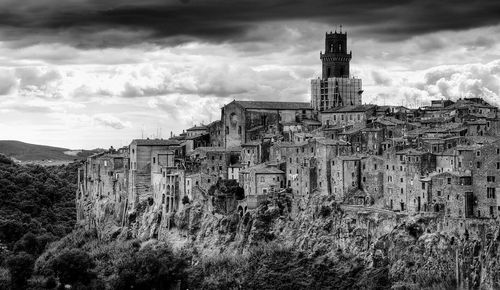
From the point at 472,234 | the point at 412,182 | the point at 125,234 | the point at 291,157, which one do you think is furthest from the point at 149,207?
the point at 472,234

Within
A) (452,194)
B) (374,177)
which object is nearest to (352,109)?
(374,177)

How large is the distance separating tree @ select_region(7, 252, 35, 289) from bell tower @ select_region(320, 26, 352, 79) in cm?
5370

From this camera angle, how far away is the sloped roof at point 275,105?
111938mm

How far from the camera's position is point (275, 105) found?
114 meters

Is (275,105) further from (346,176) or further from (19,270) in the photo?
(19,270)

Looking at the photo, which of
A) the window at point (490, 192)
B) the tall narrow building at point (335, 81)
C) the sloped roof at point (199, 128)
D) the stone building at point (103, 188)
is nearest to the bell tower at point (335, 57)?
the tall narrow building at point (335, 81)

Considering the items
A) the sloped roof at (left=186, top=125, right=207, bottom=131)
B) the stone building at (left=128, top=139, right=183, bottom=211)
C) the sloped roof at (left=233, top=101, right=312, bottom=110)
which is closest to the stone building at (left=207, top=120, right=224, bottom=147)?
the sloped roof at (left=233, top=101, right=312, bottom=110)

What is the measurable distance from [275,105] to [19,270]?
122 feet

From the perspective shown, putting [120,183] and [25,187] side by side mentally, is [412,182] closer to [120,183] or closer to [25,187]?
[120,183]

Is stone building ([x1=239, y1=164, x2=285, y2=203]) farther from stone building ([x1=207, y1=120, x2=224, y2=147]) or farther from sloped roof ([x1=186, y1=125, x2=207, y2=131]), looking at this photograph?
sloped roof ([x1=186, y1=125, x2=207, y2=131])

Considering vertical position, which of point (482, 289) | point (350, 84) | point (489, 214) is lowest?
point (482, 289)

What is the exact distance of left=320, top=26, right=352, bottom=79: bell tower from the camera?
431 ft

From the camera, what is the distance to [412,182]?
7994 centimetres

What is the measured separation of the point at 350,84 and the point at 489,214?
190ft
